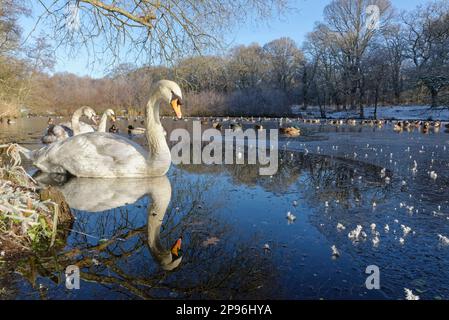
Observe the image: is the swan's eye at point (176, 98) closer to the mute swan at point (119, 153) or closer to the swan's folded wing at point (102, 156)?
the mute swan at point (119, 153)

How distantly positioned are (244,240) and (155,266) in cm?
129

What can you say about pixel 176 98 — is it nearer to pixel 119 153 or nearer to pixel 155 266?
pixel 119 153

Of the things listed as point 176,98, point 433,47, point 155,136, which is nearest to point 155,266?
point 155,136

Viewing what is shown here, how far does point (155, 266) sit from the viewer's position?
11.3 feet

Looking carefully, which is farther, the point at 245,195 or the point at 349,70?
the point at 349,70

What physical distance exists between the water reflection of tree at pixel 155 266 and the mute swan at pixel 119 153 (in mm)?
2475

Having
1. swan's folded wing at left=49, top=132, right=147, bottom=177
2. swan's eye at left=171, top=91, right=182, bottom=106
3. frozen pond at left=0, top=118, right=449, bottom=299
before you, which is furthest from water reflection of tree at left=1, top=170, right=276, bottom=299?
swan's eye at left=171, top=91, right=182, bottom=106

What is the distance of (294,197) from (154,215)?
112 inches

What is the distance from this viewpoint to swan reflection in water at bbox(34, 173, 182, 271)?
12.8ft

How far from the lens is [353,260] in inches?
147

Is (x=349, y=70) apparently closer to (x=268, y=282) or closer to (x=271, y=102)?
(x=271, y=102)

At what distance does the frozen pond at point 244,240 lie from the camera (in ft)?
10.2
